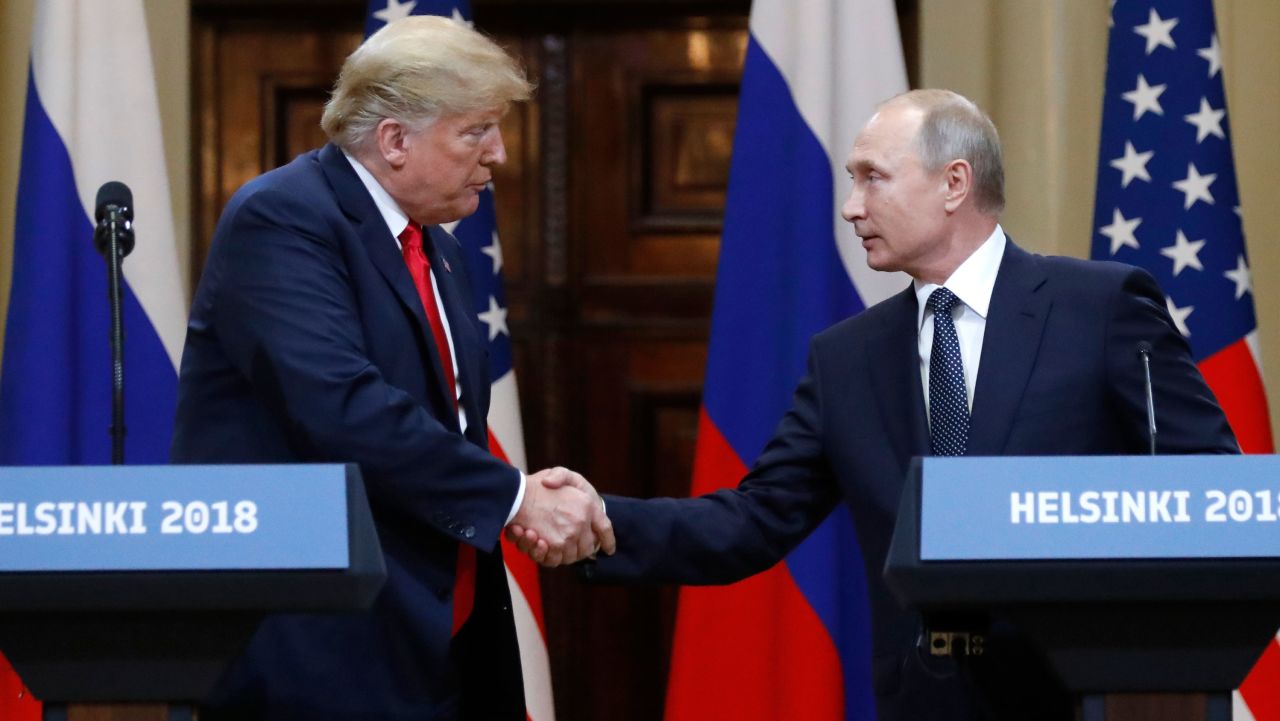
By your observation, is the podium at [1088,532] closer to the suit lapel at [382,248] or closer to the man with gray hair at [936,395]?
the man with gray hair at [936,395]

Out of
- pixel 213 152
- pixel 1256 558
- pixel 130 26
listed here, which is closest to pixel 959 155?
pixel 1256 558

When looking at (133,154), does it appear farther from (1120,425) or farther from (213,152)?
(1120,425)

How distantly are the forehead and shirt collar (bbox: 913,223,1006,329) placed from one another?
20 cm

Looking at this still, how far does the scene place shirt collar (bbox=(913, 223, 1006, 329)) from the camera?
8.47 ft

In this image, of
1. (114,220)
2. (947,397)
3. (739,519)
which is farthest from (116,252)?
(947,397)

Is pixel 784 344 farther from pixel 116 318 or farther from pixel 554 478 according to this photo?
pixel 116 318

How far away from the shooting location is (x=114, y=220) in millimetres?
2273

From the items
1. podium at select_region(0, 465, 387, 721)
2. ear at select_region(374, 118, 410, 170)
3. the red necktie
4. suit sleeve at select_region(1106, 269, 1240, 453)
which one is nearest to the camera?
podium at select_region(0, 465, 387, 721)

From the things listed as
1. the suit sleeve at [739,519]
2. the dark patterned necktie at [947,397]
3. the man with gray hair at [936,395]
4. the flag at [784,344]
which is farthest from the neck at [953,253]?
the flag at [784,344]

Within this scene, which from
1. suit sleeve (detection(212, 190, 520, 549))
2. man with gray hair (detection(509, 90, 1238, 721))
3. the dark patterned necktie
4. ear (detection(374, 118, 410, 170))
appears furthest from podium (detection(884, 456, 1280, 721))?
ear (detection(374, 118, 410, 170))

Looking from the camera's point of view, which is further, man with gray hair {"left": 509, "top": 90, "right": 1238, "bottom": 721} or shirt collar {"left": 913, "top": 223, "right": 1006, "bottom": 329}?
shirt collar {"left": 913, "top": 223, "right": 1006, "bottom": 329}

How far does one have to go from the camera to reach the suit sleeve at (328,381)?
2.35m

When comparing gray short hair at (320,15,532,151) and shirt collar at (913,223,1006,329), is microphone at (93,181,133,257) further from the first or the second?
shirt collar at (913,223,1006,329)

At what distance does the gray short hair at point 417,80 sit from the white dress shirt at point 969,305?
77 cm
